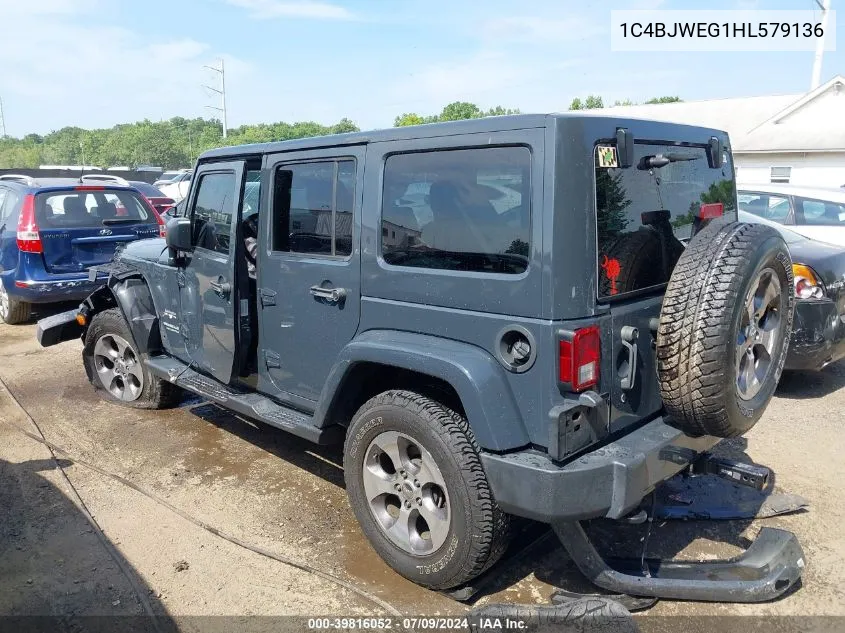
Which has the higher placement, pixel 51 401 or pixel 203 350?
pixel 203 350

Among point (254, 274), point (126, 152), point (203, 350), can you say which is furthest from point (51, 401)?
point (126, 152)

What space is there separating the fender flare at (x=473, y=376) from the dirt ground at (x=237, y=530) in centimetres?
90

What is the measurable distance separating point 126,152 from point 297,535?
82.4 m

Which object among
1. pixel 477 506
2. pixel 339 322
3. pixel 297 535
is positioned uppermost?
pixel 339 322

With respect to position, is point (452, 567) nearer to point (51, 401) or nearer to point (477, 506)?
point (477, 506)

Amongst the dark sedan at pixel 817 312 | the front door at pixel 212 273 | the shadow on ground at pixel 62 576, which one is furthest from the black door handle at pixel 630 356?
the dark sedan at pixel 817 312

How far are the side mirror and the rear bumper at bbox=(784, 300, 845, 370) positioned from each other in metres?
4.45

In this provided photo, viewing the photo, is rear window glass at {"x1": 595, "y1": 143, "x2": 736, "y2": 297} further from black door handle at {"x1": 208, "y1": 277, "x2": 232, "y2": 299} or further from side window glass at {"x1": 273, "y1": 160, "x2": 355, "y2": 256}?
black door handle at {"x1": 208, "y1": 277, "x2": 232, "y2": 299}

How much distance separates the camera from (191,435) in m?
4.90

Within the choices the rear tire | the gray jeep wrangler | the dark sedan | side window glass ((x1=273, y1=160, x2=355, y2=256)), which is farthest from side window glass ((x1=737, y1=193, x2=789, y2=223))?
the rear tire

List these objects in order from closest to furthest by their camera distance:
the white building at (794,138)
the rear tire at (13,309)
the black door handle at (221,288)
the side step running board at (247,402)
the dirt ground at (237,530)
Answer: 1. the dirt ground at (237,530)
2. the side step running board at (247,402)
3. the black door handle at (221,288)
4. the rear tire at (13,309)
5. the white building at (794,138)

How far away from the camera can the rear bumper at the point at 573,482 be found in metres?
2.53

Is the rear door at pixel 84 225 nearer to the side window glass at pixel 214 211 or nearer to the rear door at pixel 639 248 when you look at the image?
the side window glass at pixel 214 211

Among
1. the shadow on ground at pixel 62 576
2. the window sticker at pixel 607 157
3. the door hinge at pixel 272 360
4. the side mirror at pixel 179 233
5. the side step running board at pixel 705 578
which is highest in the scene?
the window sticker at pixel 607 157
